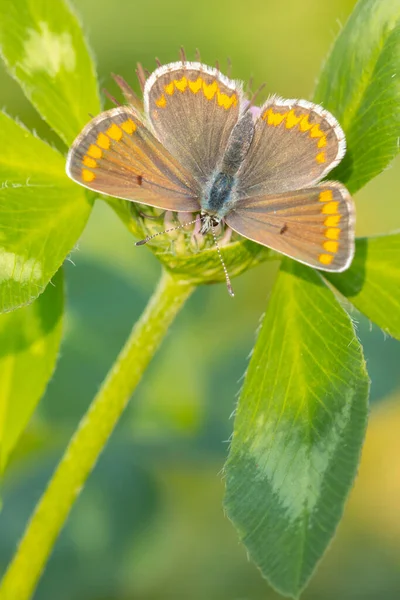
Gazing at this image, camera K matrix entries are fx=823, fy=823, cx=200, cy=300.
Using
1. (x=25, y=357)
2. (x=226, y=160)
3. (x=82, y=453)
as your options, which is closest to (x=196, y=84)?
(x=226, y=160)

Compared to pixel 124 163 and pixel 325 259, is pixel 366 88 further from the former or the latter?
pixel 124 163

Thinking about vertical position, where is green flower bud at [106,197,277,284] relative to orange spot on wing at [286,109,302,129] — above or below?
below

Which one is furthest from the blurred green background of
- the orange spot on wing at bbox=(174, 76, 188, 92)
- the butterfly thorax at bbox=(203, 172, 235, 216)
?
the orange spot on wing at bbox=(174, 76, 188, 92)

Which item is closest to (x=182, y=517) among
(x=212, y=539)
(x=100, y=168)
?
(x=212, y=539)

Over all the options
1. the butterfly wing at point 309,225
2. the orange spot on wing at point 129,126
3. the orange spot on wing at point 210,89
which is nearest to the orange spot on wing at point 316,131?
the butterfly wing at point 309,225

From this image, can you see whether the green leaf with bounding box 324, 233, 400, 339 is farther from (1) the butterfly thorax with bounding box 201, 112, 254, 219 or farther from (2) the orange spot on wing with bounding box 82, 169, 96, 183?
(2) the orange spot on wing with bounding box 82, 169, 96, 183

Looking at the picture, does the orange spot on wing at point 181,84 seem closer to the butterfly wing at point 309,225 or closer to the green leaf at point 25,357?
the butterfly wing at point 309,225

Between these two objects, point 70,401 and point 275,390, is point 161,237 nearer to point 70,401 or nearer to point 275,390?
point 275,390
